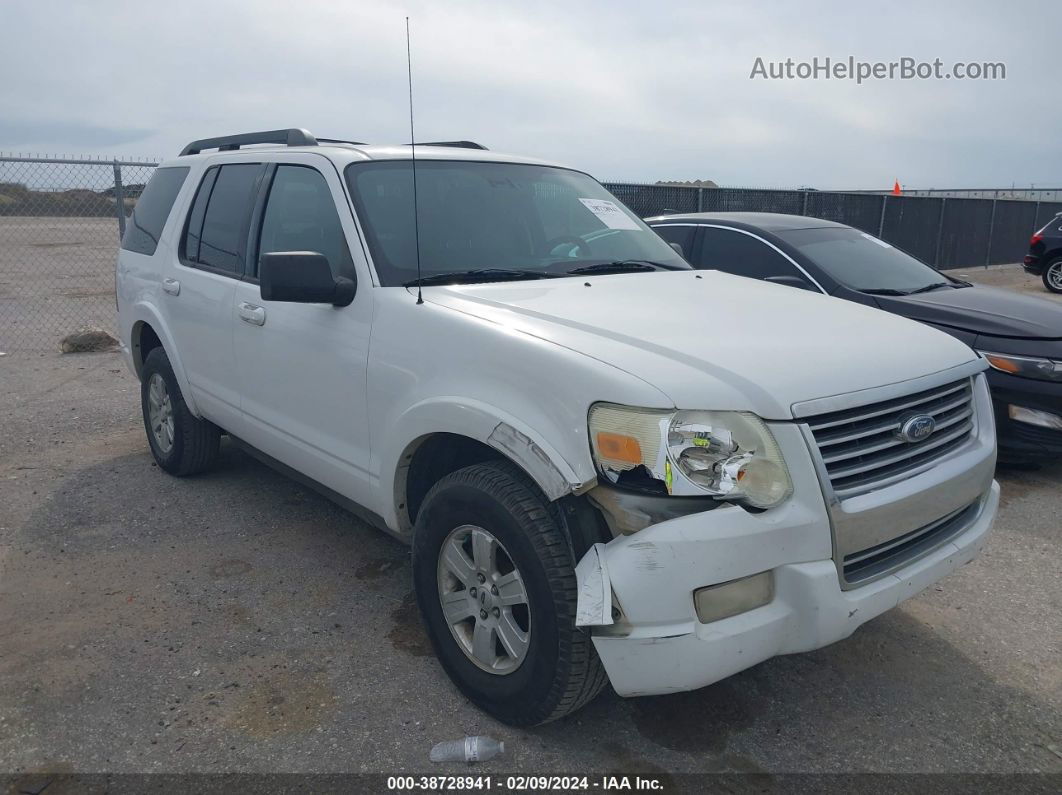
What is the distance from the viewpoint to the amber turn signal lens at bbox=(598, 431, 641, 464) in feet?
7.80

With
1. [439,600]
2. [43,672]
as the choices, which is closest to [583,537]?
[439,600]

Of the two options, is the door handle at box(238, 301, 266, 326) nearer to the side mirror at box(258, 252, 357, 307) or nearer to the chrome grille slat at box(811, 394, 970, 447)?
the side mirror at box(258, 252, 357, 307)

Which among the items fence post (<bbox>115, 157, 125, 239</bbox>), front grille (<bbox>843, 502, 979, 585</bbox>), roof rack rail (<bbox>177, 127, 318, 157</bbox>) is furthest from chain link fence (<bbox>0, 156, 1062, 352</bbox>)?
front grille (<bbox>843, 502, 979, 585</bbox>)

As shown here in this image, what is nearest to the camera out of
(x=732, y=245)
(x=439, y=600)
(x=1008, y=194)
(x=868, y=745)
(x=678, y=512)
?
(x=678, y=512)

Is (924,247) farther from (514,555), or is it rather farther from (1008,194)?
(514,555)

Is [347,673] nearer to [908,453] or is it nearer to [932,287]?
[908,453]

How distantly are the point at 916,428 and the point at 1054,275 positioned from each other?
1485 centimetres

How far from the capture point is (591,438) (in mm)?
2432

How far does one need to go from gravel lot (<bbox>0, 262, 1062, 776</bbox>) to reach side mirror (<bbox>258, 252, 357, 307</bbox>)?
1.37m

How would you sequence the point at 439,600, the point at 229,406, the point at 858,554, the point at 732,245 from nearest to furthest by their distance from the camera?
1. the point at 858,554
2. the point at 439,600
3. the point at 229,406
4. the point at 732,245

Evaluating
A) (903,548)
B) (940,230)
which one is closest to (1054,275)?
(940,230)

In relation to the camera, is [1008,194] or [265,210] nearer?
[265,210]

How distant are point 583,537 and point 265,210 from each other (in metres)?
2.54

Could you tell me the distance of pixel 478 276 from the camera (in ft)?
11.3
